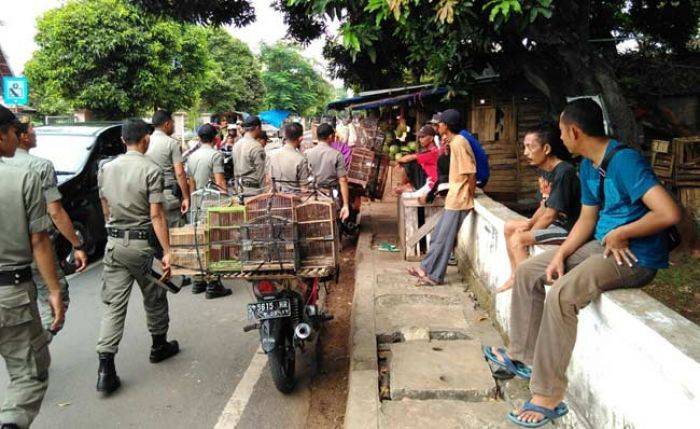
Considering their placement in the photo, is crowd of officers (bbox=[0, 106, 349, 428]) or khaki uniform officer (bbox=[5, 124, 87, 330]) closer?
crowd of officers (bbox=[0, 106, 349, 428])

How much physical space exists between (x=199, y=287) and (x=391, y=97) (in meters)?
7.22

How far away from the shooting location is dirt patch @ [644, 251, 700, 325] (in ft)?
20.7

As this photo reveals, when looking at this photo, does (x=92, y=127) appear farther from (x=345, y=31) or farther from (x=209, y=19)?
(x=345, y=31)

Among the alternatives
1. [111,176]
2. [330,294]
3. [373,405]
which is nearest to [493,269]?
[373,405]

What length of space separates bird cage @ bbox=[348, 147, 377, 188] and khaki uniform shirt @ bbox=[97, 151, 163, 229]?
14.5ft

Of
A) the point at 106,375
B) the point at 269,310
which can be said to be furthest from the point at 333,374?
the point at 106,375

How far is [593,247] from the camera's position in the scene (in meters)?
2.98

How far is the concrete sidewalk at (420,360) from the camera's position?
11.1 ft

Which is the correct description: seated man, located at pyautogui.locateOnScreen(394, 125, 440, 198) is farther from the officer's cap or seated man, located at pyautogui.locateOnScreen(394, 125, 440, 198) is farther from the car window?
the car window

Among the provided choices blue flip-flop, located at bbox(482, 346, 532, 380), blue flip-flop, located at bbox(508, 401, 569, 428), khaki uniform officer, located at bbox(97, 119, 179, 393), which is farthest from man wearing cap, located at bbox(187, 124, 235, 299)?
blue flip-flop, located at bbox(508, 401, 569, 428)

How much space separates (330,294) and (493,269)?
2453 mm

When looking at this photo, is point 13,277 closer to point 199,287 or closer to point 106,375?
point 106,375

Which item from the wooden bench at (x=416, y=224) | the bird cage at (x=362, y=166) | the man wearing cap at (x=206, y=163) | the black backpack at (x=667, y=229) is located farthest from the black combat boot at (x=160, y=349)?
the bird cage at (x=362, y=166)

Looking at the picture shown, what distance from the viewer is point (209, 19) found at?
9664mm
